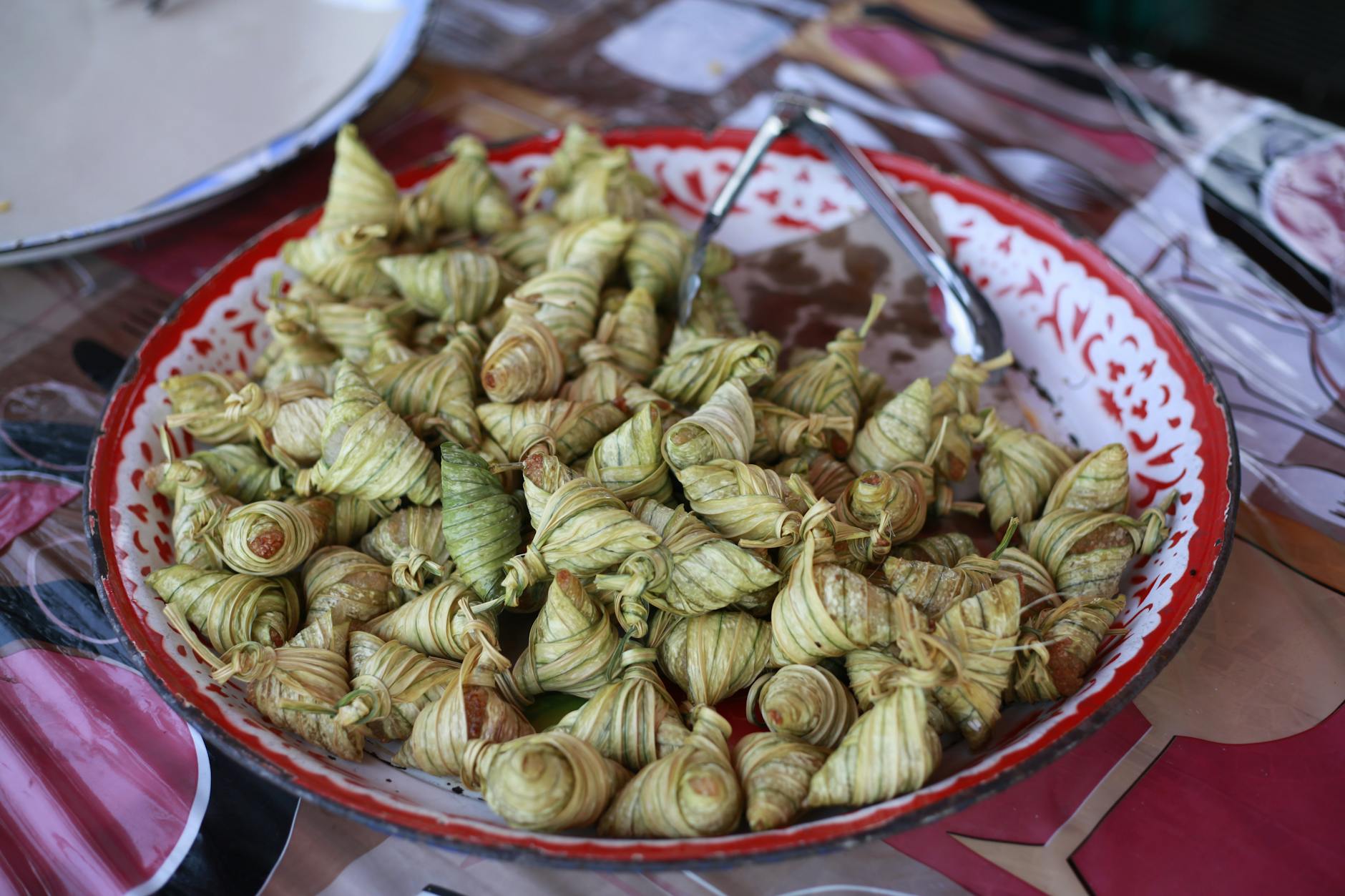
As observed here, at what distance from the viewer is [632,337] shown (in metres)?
0.93

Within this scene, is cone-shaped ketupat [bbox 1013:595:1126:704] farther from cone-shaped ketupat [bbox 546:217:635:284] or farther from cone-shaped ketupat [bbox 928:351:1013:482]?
cone-shaped ketupat [bbox 546:217:635:284]

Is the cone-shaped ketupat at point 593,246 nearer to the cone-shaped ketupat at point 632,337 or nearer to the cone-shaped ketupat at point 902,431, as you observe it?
the cone-shaped ketupat at point 632,337

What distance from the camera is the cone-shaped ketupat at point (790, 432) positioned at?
817 mm

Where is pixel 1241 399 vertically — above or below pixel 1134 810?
above

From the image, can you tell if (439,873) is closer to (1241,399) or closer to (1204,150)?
(1241,399)

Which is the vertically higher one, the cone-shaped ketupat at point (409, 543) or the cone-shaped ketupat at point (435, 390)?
the cone-shaped ketupat at point (435, 390)

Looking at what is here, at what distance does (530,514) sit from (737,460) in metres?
0.17

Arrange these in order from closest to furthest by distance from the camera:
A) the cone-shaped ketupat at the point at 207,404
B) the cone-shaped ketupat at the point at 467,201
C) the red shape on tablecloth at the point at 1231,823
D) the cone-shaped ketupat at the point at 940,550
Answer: the red shape on tablecloth at the point at 1231,823 < the cone-shaped ketupat at the point at 940,550 < the cone-shaped ketupat at the point at 207,404 < the cone-shaped ketupat at the point at 467,201

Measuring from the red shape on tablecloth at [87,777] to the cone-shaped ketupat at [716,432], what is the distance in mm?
456

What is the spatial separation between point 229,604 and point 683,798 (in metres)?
0.40

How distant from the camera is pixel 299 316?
0.95 metres

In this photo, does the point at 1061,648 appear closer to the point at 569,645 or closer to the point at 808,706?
the point at 808,706

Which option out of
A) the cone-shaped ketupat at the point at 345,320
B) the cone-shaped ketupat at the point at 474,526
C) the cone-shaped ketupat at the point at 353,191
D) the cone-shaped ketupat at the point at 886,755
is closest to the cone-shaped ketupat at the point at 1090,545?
the cone-shaped ketupat at the point at 886,755

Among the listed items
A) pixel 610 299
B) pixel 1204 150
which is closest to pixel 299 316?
pixel 610 299
